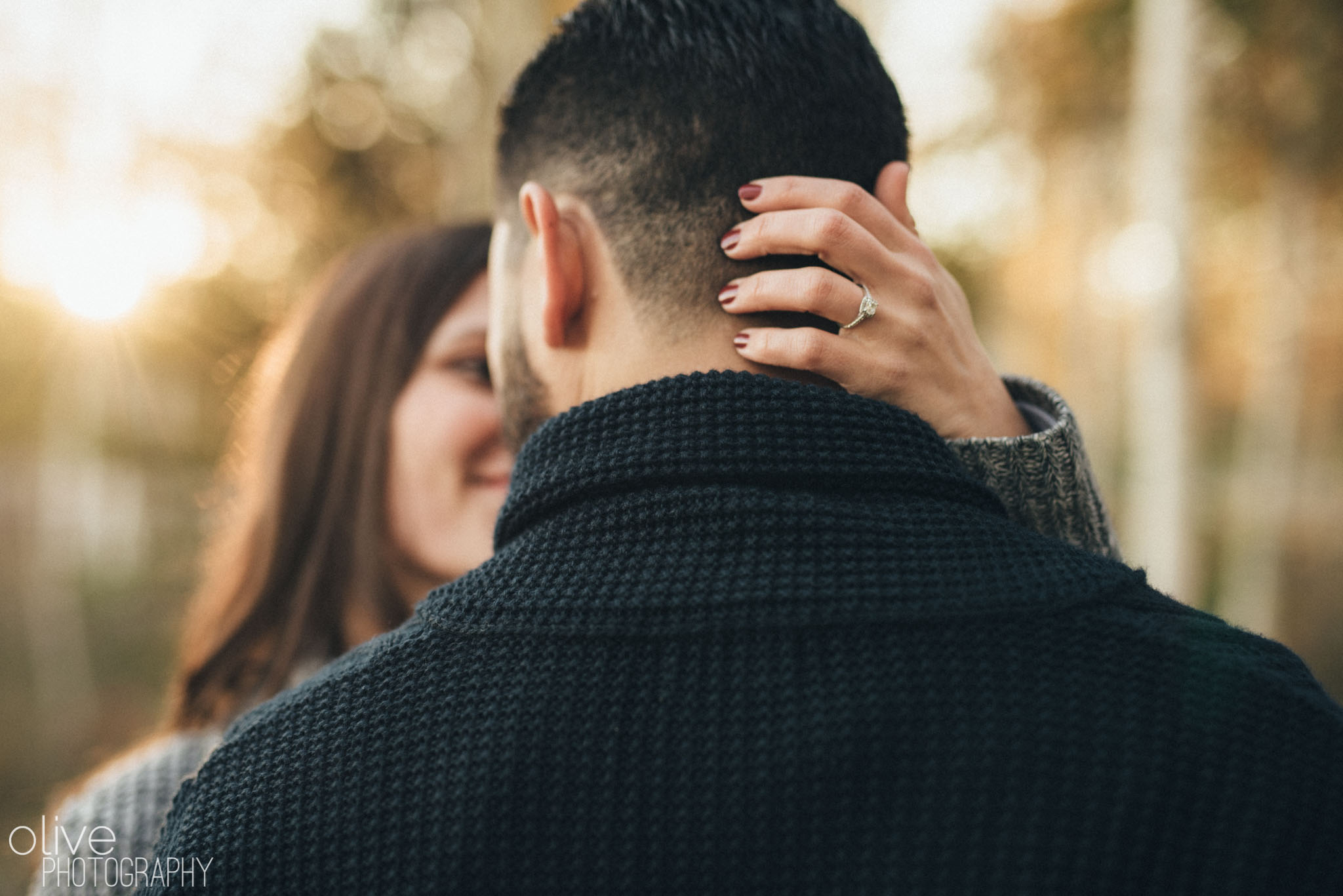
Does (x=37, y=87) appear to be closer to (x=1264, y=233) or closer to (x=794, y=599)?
(x=794, y=599)

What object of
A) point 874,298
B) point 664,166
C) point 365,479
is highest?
point 365,479

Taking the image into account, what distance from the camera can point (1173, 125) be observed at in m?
5.33

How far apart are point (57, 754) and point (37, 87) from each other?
6988 millimetres

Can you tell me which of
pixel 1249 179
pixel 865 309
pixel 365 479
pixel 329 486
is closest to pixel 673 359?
pixel 865 309

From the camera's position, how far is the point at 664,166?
3.70 ft

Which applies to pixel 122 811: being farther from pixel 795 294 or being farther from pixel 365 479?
pixel 795 294

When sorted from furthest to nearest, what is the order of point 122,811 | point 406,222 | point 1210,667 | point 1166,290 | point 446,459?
point 406,222 < point 1166,290 < point 446,459 < point 122,811 < point 1210,667

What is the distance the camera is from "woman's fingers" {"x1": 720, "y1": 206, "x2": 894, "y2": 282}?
3.46 ft

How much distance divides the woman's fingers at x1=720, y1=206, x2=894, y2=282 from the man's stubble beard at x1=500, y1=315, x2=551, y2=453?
33cm

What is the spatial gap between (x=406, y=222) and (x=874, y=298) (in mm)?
10466

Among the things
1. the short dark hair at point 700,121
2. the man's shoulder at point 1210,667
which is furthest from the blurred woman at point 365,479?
the man's shoulder at point 1210,667

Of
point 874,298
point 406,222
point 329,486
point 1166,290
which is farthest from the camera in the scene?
point 406,222

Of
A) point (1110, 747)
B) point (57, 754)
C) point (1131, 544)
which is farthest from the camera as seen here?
point (1131, 544)

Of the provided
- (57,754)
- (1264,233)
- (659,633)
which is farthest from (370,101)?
(1264,233)
